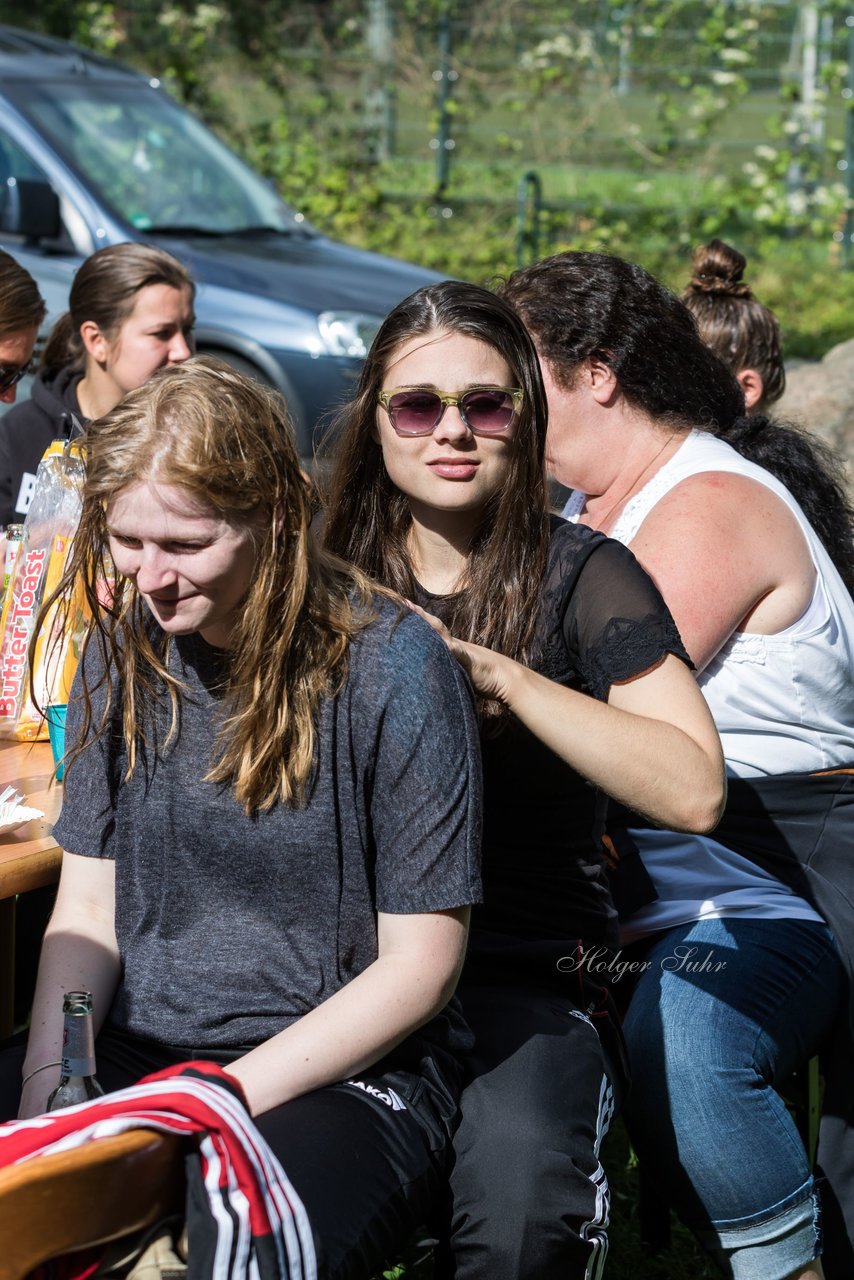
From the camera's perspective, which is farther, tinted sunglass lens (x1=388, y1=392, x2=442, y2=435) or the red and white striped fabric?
tinted sunglass lens (x1=388, y1=392, x2=442, y2=435)

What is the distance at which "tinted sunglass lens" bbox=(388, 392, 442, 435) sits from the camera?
221 centimetres

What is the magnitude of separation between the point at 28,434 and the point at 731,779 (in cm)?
213

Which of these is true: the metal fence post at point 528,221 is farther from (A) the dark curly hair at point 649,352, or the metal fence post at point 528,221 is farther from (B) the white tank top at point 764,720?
(B) the white tank top at point 764,720

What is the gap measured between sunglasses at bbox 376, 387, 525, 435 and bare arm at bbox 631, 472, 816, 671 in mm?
402

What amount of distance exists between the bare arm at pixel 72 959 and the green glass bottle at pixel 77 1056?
0.42 feet

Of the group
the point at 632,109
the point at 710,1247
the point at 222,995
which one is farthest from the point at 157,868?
the point at 632,109


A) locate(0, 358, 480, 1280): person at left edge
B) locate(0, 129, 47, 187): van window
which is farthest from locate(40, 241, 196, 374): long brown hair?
locate(0, 129, 47, 187): van window

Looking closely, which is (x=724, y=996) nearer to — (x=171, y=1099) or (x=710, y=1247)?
(x=710, y=1247)

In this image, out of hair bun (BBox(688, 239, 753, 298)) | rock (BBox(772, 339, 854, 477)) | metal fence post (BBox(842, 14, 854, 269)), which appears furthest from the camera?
metal fence post (BBox(842, 14, 854, 269))

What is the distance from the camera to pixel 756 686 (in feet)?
8.13

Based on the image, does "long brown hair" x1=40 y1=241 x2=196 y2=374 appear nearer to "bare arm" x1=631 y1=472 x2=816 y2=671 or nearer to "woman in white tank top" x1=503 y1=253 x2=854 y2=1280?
"woman in white tank top" x1=503 y1=253 x2=854 y2=1280

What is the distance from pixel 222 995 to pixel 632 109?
42.4 ft

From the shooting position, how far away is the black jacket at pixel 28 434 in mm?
3766

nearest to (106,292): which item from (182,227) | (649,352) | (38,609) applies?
(38,609)
